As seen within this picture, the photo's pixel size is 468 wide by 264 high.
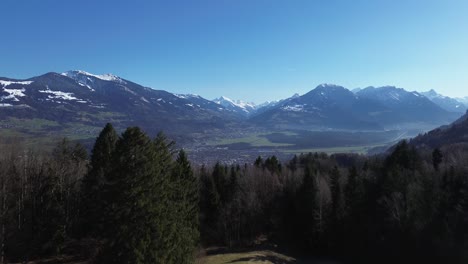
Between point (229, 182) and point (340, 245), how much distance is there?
56.7 feet

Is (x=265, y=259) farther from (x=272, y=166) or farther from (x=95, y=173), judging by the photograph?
(x=272, y=166)

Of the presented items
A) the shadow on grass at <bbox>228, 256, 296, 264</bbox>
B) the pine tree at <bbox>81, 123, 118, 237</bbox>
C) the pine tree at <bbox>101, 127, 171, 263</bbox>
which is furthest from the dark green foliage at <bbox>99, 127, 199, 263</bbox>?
the shadow on grass at <bbox>228, 256, 296, 264</bbox>

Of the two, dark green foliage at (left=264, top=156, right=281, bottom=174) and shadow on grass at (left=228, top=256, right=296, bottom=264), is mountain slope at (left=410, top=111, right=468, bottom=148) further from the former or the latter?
shadow on grass at (left=228, top=256, right=296, bottom=264)

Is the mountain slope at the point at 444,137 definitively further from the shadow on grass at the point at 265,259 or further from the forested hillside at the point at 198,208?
the shadow on grass at the point at 265,259

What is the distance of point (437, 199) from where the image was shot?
4022 cm

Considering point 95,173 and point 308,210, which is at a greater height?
point 95,173

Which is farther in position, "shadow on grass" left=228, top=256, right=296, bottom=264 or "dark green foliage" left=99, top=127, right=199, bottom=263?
"shadow on grass" left=228, top=256, right=296, bottom=264

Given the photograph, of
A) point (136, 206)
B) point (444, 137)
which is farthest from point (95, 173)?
point (444, 137)

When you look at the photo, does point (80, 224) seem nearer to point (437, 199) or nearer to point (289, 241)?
point (289, 241)

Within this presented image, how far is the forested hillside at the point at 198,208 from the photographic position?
803 inches

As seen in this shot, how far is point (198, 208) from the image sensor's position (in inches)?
1745

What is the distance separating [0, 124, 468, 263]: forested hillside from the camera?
2039 centimetres

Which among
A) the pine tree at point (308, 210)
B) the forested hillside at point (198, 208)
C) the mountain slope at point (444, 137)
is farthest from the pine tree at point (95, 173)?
the mountain slope at point (444, 137)

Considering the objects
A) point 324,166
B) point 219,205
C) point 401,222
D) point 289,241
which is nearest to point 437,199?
point 401,222
